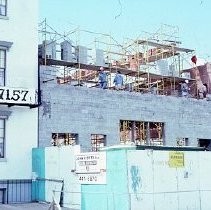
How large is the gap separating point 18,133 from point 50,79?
3262mm

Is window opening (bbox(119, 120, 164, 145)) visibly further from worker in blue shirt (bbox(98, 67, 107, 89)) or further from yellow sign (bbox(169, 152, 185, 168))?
yellow sign (bbox(169, 152, 185, 168))

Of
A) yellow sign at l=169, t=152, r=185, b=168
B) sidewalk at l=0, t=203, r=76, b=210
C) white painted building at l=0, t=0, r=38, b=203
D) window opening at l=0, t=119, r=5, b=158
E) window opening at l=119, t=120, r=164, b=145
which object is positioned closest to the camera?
yellow sign at l=169, t=152, r=185, b=168

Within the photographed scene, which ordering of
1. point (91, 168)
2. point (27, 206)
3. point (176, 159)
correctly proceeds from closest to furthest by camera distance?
point (91, 168) < point (176, 159) < point (27, 206)

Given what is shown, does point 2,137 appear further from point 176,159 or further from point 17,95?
point 176,159

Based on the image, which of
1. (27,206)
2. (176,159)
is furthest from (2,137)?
(176,159)

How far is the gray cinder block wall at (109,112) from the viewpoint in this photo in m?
24.1

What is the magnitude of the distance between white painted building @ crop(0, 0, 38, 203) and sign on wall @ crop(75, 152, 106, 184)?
4.38 metres

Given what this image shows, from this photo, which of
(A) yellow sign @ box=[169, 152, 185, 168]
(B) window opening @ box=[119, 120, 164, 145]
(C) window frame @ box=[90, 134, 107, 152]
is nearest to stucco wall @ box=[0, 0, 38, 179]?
(C) window frame @ box=[90, 134, 107, 152]

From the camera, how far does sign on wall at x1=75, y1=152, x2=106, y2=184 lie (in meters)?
18.6

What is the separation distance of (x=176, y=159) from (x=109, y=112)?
744 centimetres

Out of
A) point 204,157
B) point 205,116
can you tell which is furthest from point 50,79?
point 205,116

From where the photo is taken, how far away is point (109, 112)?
26000mm

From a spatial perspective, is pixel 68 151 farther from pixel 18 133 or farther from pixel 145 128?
pixel 145 128

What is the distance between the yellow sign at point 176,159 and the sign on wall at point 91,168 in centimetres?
267
